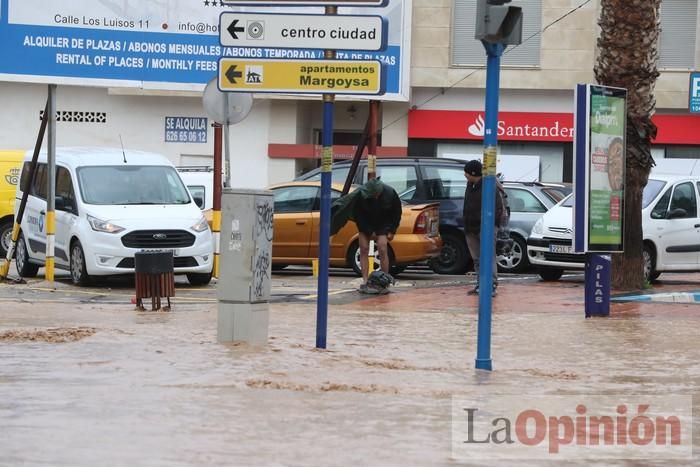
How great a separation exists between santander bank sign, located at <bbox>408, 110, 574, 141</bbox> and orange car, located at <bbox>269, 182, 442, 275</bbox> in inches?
703

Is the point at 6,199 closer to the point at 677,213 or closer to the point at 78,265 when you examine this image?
the point at 78,265

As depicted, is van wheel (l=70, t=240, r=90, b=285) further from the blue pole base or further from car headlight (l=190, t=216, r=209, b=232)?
the blue pole base

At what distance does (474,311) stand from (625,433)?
7946 mm

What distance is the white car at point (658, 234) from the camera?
19781mm

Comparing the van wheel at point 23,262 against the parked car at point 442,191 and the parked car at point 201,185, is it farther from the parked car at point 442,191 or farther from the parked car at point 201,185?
the parked car at point 201,185

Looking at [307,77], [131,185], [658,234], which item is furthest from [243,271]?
[658,234]

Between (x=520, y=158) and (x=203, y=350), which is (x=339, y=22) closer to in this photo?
(x=203, y=350)

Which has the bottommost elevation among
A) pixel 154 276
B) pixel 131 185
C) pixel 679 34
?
pixel 154 276

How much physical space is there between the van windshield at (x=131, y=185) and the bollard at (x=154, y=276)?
4430 mm

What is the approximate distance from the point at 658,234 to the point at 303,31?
10.5 metres

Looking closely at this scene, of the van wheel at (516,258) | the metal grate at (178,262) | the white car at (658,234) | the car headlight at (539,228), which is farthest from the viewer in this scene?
the van wheel at (516,258)

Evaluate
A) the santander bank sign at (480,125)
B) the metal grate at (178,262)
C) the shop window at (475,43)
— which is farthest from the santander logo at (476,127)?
the metal grate at (178,262)

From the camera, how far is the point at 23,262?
2064cm

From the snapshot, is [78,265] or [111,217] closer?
[111,217]
